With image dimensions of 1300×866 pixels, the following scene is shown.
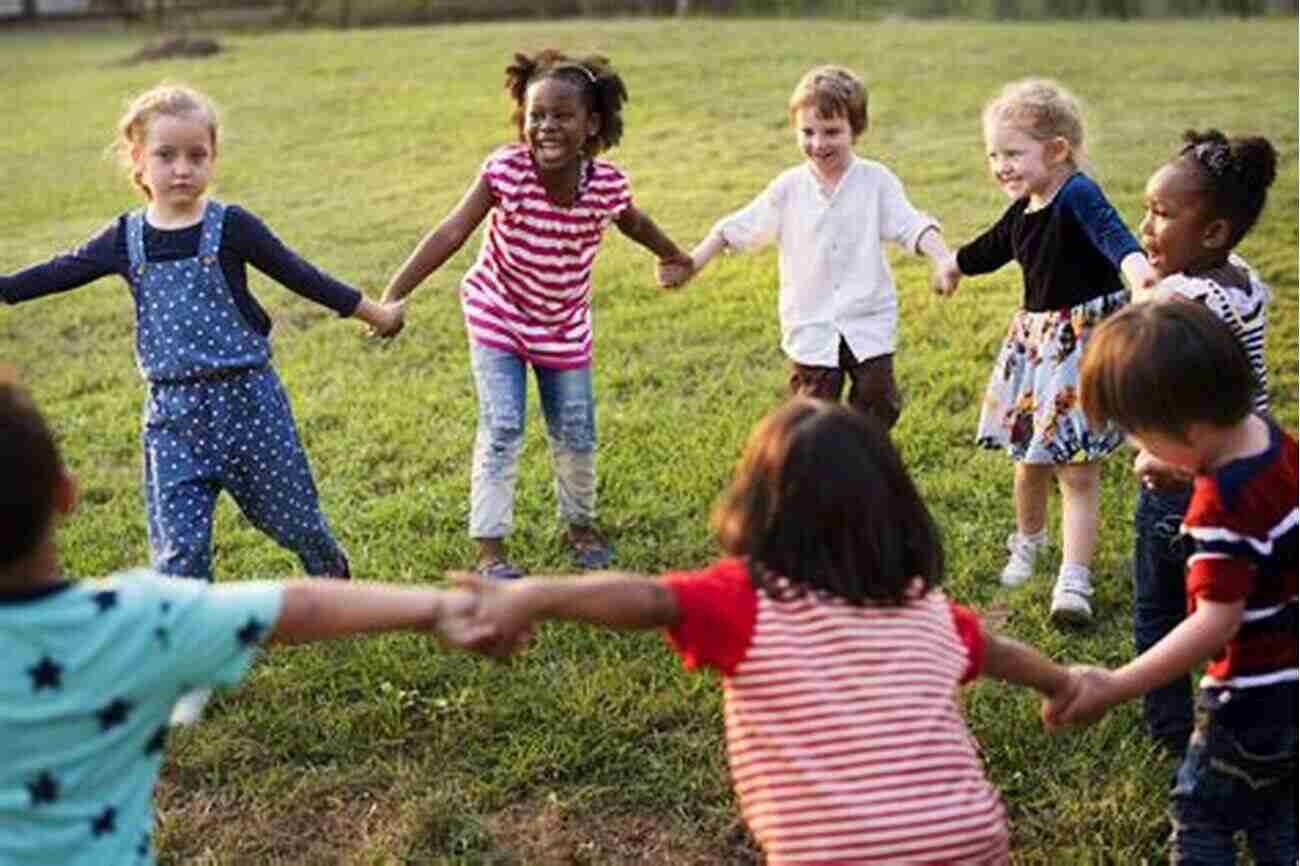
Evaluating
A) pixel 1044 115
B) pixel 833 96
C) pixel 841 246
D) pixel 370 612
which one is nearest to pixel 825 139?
pixel 833 96

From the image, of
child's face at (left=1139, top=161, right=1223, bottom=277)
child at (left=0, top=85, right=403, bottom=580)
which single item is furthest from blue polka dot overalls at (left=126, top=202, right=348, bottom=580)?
child's face at (left=1139, top=161, right=1223, bottom=277)

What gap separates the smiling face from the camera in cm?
455

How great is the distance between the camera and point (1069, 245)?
4.57 m

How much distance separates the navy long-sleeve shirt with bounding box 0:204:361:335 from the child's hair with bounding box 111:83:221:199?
0.48ft

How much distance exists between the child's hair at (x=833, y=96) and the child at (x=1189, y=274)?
1.22 m

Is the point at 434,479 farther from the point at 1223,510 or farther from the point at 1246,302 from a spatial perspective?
the point at 1223,510

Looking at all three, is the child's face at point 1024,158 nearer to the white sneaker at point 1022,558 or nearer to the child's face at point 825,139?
the child's face at point 825,139

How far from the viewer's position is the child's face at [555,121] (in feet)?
15.6

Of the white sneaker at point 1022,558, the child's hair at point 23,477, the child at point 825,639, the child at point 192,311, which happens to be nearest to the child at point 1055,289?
the white sneaker at point 1022,558

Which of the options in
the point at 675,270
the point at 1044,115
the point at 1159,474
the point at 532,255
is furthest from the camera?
the point at 675,270

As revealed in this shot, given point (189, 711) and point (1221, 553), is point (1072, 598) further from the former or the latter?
point (189, 711)

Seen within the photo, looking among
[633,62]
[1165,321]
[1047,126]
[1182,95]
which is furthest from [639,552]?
[633,62]

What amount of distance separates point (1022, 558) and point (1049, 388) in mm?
554

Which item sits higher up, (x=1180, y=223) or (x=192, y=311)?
(x=1180, y=223)
